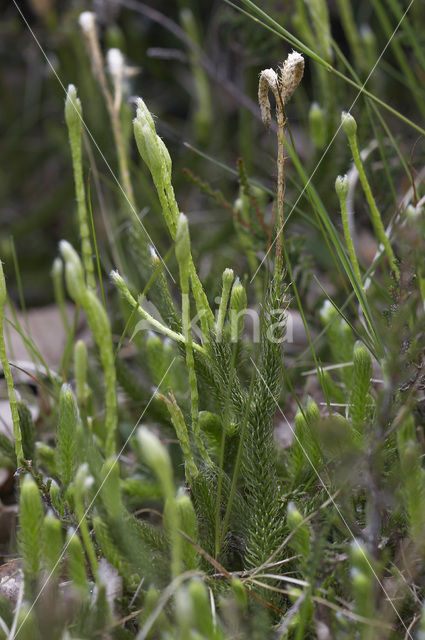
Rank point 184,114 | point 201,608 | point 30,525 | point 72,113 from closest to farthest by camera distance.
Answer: point 201,608 < point 30,525 < point 72,113 < point 184,114

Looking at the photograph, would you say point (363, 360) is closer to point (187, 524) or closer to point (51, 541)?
point (187, 524)

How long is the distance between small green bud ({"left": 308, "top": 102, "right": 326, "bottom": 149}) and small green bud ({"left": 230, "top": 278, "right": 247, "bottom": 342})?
2.23 feet

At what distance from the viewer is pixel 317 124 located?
1.37m

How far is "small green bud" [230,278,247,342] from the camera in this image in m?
0.80

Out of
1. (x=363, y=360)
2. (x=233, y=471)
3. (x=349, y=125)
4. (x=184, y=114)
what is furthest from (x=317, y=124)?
(x=184, y=114)

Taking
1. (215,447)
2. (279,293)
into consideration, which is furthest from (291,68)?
(215,447)

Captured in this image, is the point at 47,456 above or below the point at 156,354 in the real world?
below


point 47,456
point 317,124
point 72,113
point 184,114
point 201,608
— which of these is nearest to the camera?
point 201,608

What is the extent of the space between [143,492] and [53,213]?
49.7 inches

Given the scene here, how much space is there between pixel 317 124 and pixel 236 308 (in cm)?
71

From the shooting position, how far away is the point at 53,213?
6.68ft

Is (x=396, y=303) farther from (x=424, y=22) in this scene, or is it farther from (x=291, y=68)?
(x=424, y=22)

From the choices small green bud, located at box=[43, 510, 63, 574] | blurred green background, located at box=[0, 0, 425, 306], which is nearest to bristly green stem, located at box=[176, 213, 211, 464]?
small green bud, located at box=[43, 510, 63, 574]

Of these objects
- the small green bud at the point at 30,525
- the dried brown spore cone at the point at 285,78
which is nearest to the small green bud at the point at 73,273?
the small green bud at the point at 30,525
